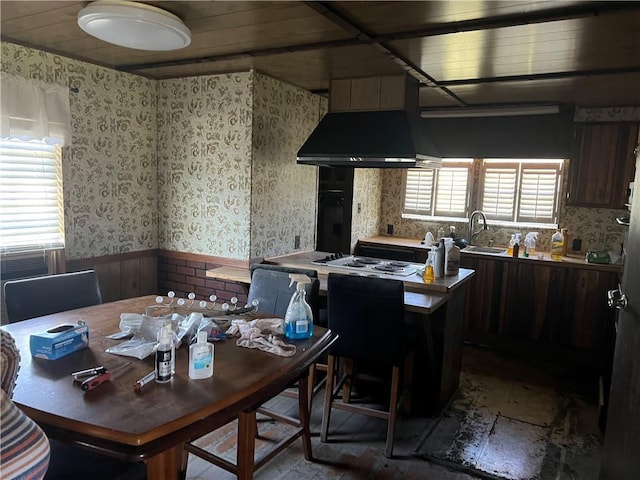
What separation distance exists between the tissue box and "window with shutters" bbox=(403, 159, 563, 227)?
396cm

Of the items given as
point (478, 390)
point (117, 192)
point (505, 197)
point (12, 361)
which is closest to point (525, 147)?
point (505, 197)

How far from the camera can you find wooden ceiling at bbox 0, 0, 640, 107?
202 cm

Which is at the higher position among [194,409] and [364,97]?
[364,97]

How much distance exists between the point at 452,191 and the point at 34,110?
155 inches

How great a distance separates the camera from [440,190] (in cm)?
507

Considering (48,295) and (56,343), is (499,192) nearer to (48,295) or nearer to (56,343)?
(48,295)

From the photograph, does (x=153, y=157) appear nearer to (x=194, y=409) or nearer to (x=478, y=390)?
(x=194, y=409)

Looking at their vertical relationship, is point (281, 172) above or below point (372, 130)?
below

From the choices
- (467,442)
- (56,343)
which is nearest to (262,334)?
(56,343)

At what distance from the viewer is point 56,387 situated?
1.38 meters

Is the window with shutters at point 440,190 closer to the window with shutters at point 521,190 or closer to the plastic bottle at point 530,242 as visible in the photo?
the window with shutters at point 521,190

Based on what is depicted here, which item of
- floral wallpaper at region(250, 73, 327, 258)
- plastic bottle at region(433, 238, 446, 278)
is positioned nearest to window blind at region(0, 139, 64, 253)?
floral wallpaper at region(250, 73, 327, 258)

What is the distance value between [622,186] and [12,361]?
14.7ft

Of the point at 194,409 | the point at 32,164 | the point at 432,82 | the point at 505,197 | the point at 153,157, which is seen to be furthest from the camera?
the point at 505,197
